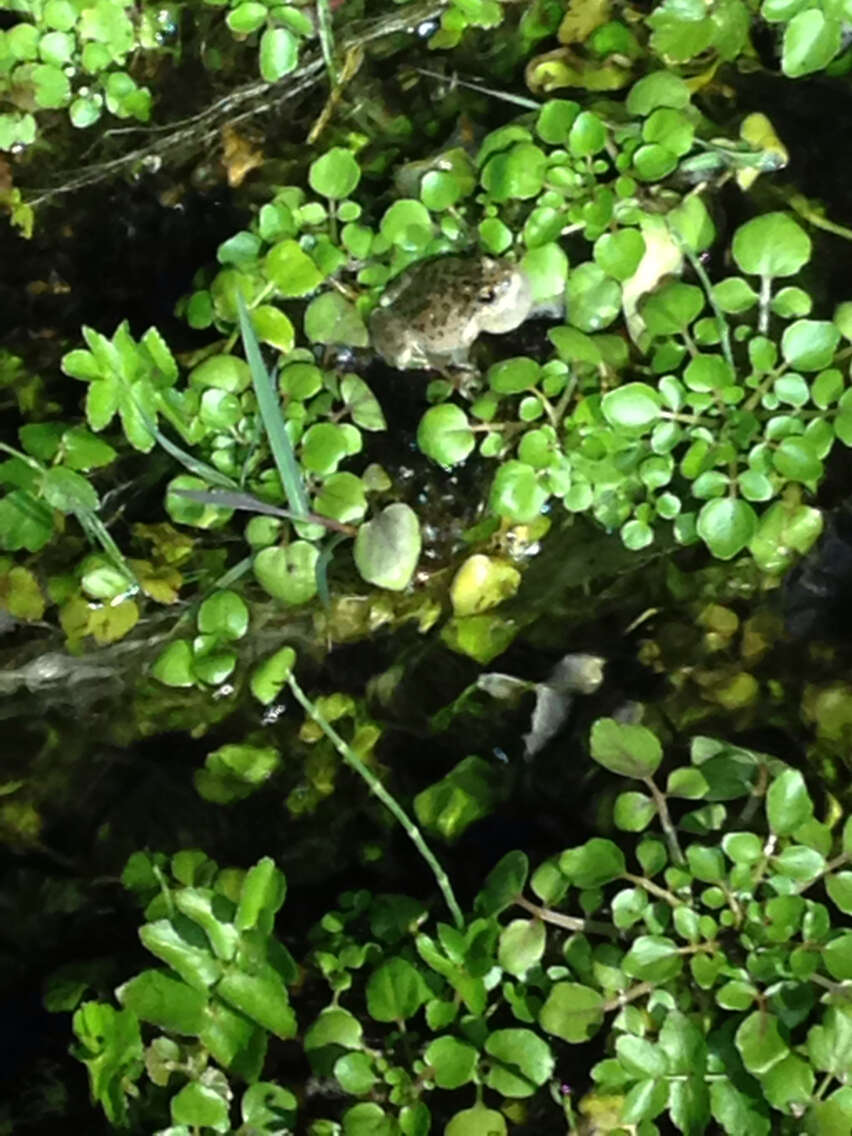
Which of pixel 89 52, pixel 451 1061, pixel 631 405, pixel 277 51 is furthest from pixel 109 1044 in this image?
pixel 89 52

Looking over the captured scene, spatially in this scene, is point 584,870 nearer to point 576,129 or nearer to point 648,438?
point 648,438

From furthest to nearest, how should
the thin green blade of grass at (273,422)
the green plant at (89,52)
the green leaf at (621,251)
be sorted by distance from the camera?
the green plant at (89,52)
the green leaf at (621,251)
the thin green blade of grass at (273,422)

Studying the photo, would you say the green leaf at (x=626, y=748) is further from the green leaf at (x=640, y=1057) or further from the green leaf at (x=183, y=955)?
the green leaf at (x=183, y=955)

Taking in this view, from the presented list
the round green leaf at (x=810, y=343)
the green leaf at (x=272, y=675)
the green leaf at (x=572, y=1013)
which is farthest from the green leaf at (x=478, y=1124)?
the round green leaf at (x=810, y=343)

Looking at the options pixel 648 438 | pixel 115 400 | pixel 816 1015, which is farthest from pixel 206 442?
pixel 816 1015

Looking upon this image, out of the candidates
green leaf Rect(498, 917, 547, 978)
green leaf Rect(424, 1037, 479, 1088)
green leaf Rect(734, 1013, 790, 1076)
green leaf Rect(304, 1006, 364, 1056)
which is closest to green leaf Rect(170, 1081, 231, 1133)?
green leaf Rect(304, 1006, 364, 1056)

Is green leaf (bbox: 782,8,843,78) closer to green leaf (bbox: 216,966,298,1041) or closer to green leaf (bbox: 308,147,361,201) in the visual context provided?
green leaf (bbox: 308,147,361,201)
